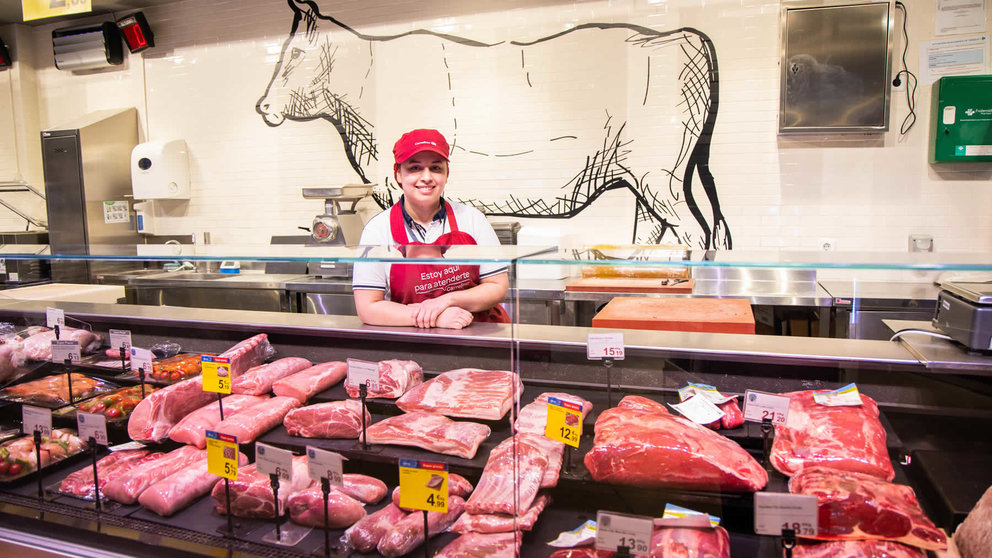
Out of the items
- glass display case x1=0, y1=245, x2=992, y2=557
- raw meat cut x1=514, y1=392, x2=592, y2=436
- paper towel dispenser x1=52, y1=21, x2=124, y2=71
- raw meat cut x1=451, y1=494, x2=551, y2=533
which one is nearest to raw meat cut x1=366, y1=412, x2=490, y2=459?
glass display case x1=0, y1=245, x2=992, y2=557

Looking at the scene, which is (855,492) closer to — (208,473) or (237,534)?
(237,534)

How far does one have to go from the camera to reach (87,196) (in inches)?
245

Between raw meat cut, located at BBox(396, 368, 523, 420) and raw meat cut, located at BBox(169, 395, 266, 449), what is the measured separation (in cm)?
56

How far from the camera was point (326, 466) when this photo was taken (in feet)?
4.92

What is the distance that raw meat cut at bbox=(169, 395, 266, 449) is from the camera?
1981 millimetres

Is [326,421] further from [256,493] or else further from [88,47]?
[88,47]

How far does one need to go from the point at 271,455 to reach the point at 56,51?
23.7 ft

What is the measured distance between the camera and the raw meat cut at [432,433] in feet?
5.74

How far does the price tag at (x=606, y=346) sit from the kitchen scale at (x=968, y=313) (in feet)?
3.07

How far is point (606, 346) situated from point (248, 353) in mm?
1345

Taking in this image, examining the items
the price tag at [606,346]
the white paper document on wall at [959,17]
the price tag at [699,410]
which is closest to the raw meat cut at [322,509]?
the price tag at [606,346]

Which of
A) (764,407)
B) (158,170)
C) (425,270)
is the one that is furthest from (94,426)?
(158,170)

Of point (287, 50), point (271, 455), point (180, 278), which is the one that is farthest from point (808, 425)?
point (287, 50)

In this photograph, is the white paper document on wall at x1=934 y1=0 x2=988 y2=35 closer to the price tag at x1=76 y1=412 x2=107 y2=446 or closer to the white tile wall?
the white tile wall
